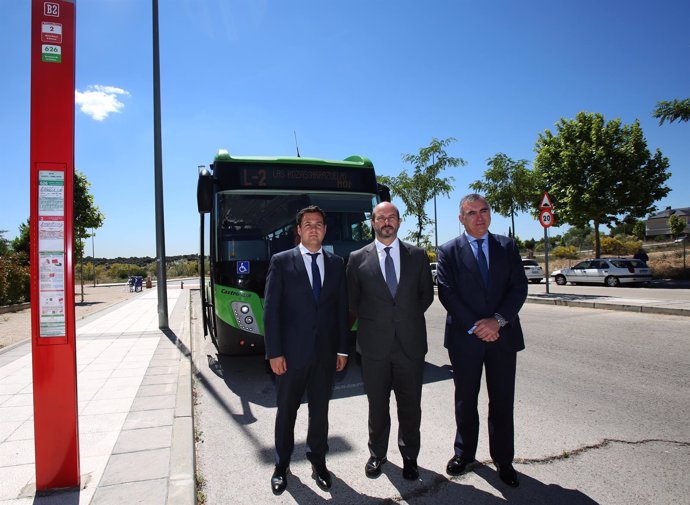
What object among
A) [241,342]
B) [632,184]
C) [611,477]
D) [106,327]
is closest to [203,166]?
[241,342]

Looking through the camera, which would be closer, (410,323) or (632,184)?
(410,323)

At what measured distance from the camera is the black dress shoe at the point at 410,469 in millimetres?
3205

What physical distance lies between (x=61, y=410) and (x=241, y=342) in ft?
9.07

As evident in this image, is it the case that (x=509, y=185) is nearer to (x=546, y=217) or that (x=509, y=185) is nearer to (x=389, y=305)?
(x=546, y=217)

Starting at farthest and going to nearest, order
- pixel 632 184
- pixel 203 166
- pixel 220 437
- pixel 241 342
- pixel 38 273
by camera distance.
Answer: pixel 632 184, pixel 203 166, pixel 241 342, pixel 220 437, pixel 38 273

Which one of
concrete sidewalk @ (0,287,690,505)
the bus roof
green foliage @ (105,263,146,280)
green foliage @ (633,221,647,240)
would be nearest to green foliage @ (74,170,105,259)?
concrete sidewalk @ (0,287,690,505)

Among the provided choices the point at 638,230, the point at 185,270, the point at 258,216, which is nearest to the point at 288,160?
the point at 258,216

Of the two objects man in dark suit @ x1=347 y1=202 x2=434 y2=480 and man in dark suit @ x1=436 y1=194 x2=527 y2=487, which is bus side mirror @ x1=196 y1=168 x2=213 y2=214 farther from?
man in dark suit @ x1=436 y1=194 x2=527 y2=487

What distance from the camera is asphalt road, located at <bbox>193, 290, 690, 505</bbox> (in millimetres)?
3016

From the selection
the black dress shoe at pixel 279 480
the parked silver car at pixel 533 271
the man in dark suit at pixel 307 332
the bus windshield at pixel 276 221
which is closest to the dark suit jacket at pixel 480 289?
the man in dark suit at pixel 307 332

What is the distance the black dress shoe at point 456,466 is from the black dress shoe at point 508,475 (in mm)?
261

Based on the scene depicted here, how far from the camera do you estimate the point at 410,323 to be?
321 centimetres

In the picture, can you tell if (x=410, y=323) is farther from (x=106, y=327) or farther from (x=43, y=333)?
(x=106, y=327)

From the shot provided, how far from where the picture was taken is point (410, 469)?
322 cm
